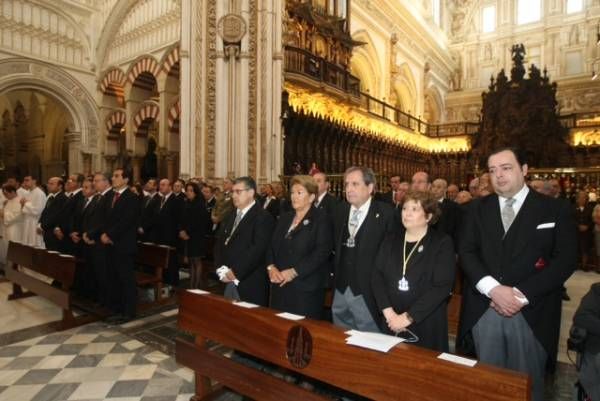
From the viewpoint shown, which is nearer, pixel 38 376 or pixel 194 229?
pixel 38 376

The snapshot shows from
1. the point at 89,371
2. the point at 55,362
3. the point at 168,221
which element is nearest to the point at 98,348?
A: the point at 55,362

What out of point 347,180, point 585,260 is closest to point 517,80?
point 585,260

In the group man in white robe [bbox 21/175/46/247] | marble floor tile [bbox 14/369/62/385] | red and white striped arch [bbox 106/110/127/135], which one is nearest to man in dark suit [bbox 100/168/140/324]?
marble floor tile [bbox 14/369/62/385]

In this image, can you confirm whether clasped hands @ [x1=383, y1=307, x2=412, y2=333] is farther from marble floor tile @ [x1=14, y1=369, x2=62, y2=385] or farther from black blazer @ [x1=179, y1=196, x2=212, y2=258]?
black blazer @ [x1=179, y1=196, x2=212, y2=258]

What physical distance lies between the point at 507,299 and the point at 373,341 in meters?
0.78

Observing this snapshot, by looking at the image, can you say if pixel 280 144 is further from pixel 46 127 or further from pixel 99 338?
pixel 46 127

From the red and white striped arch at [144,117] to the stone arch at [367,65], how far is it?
26.1 ft

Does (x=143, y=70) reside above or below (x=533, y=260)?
above

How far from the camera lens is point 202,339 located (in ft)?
9.04

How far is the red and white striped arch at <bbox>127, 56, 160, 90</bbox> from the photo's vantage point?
44.0ft

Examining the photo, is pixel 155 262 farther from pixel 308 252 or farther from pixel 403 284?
pixel 403 284

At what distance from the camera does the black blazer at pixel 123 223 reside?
4562 mm

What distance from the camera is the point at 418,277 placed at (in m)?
2.29

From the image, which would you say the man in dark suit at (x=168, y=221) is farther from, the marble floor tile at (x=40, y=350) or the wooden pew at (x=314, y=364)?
the wooden pew at (x=314, y=364)
